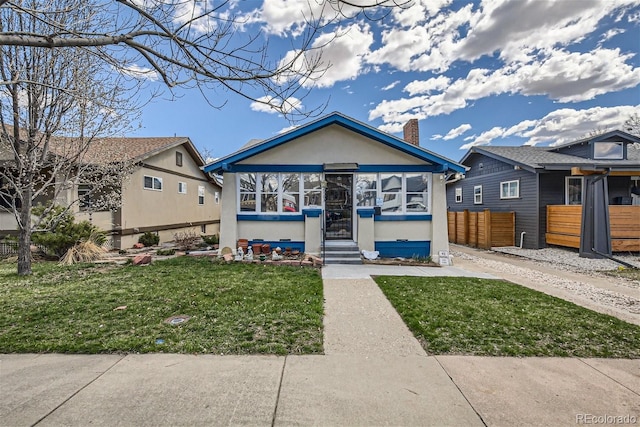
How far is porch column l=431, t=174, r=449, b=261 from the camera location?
31.2ft

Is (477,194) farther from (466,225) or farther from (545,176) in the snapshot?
(545,176)

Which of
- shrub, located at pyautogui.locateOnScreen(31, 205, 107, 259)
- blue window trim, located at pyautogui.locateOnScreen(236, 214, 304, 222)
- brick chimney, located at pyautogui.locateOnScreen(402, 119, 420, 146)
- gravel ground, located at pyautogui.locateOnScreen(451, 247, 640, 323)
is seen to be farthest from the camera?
brick chimney, located at pyautogui.locateOnScreen(402, 119, 420, 146)

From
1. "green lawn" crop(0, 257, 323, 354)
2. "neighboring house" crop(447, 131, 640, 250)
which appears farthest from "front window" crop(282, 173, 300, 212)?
"neighboring house" crop(447, 131, 640, 250)

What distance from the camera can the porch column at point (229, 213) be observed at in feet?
31.2

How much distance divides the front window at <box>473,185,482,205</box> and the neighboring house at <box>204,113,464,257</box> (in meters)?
9.20

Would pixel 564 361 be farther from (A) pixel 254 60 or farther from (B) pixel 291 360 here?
(A) pixel 254 60

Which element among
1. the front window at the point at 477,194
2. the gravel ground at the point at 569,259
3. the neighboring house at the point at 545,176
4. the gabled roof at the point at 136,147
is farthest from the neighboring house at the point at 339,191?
the front window at the point at 477,194

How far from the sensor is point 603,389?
2658 millimetres

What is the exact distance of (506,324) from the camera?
414 cm

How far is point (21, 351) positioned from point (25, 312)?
5.35ft

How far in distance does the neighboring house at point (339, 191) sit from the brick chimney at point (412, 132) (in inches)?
97.4

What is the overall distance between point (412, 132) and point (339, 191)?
4.49m

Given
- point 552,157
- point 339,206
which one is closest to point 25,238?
point 339,206

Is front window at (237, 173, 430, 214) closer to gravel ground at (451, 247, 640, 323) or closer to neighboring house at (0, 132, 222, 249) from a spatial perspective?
gravel ground at (451, 247, 640, 323)
